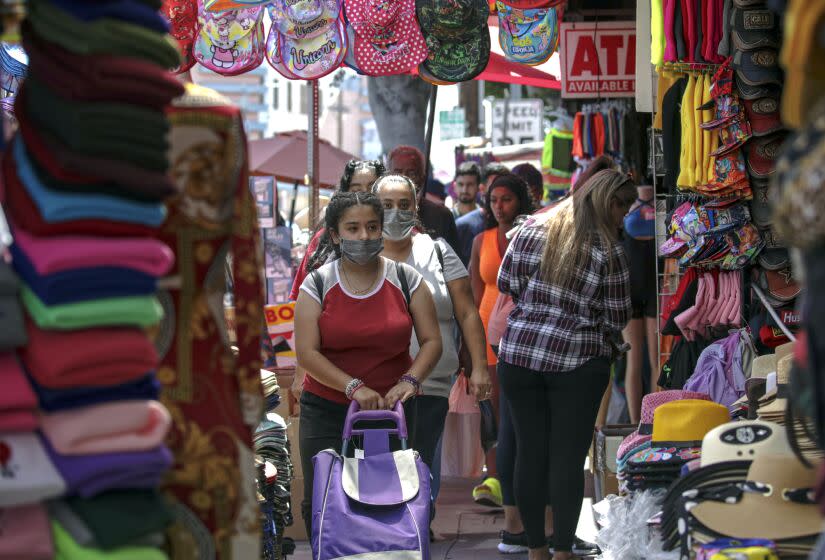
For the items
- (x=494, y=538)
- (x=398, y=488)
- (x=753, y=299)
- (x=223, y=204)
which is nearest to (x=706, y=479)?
(x=398, y=488)

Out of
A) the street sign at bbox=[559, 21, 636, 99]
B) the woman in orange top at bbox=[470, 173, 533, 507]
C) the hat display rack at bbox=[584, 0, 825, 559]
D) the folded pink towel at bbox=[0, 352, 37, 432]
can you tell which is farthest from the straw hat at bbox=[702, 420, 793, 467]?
the street sign at bbox=[559, 21, 636, 99]

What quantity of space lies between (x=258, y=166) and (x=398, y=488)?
13.2 metres

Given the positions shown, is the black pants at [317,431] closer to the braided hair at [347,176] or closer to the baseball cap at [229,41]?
the braided hair at [347,176]

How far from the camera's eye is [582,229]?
6.55 metres

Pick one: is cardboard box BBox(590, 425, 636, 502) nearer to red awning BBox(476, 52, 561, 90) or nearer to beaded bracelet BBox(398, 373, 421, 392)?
beaded bracelet BBox(398, 373, 421, 392)

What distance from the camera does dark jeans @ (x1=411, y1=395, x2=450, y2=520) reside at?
6.78 m

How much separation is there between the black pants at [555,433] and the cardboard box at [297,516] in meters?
1.59

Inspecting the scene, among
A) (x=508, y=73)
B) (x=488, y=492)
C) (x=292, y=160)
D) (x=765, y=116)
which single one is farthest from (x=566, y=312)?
(x=292, y=160)

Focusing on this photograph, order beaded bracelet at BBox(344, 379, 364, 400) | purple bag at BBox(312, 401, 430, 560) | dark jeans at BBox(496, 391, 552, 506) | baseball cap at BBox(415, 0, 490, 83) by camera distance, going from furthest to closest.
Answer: baseball cap at BBox(415, 0, 490, 83), dark jeans at BBox(496, 391, 552, 506), beaded bracelet at BBox(344, 379, 364, 400), purple bag at BBox(312, 401, 430, 560)

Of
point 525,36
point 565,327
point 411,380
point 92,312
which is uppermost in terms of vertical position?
point 525,36

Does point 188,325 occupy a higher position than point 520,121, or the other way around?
point 520,121

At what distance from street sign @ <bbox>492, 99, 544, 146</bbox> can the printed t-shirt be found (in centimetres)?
2331

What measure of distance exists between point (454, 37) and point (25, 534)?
655 centimetres

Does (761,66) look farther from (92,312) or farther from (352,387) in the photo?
(92,312)
